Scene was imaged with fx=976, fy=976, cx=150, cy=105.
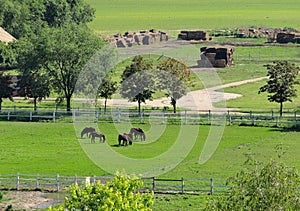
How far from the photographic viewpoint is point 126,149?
167 feet

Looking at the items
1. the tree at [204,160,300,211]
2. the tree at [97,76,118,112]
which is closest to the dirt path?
the tree at [97,76,118,112]

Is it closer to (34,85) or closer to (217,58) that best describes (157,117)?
(34,85)

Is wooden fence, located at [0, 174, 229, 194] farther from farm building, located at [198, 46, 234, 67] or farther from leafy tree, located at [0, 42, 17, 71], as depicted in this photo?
farm building, located at [198, 46, 234, 67]

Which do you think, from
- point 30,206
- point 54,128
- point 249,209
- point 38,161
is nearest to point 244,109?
point 54,128

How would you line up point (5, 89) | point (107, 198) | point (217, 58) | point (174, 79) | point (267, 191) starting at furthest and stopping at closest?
point (217, 58)
point (174, 79)
point (5, 89)
point (267, 191)
point (107, 198)

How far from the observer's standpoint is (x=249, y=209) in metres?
28.9

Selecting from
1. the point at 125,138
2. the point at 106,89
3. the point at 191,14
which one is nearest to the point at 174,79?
the point at 106,89

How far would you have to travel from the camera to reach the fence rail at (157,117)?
5891 cm

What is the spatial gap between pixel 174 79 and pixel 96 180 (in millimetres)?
23101

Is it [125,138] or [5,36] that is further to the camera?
[5,36]

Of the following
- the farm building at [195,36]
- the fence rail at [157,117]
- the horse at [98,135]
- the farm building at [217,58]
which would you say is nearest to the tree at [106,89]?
the fence rail at [157,117]

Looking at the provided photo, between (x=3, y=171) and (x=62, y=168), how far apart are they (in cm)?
278

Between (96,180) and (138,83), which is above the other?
(138,83)

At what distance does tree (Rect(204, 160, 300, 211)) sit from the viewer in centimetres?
2870
